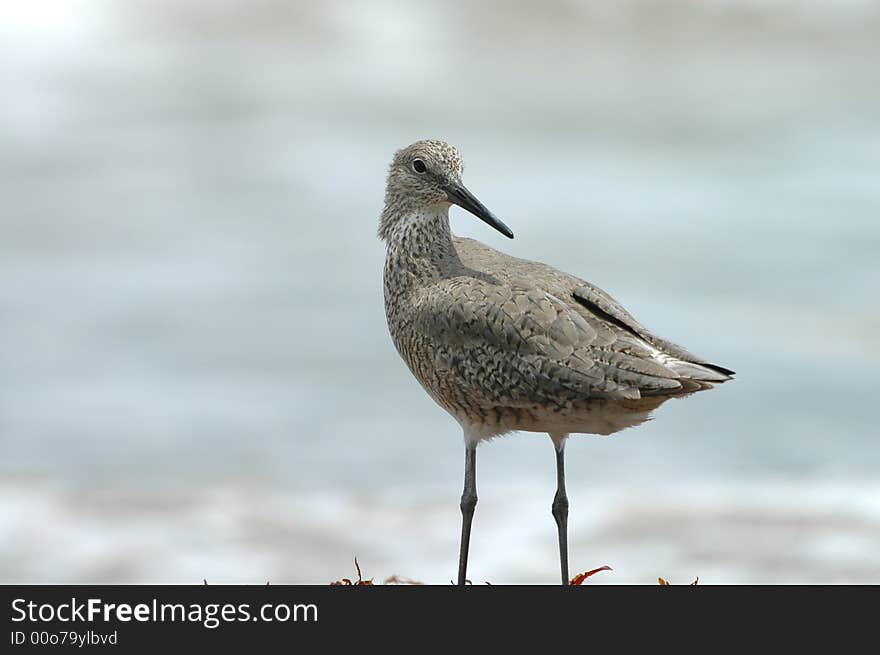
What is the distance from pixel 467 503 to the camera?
1255 centimetres

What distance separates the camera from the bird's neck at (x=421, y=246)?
12641mm

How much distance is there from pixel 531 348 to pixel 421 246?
5.64 feet

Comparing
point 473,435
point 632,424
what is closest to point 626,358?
point 632,424

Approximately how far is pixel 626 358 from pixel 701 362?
2.10ft

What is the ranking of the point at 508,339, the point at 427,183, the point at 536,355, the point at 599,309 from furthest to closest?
the point at 427,183 → the point at 599,309 → the point at 508,339 → the point at 536,355

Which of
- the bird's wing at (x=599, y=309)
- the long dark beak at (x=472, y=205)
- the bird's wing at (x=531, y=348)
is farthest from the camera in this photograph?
the long dark beak at (x=472, y=205)

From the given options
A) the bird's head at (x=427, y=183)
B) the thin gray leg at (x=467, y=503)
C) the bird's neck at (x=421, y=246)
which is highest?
the bird's head at (x=427, y=183)

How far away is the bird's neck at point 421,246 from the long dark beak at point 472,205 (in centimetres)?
30

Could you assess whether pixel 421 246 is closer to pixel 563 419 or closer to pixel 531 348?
pixel 531 348

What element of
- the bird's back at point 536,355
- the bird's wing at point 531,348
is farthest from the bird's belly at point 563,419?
the bird's wing at point 531,348

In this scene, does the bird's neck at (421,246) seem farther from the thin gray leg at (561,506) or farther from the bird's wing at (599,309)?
the thin gray leg at (561,506)

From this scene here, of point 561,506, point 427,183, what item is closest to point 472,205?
point 427,183

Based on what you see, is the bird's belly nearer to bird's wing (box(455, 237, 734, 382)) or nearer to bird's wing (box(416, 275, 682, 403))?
bird's wing (box(416, 275, 682, 403))

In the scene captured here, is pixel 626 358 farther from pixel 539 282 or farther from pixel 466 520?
pixel 466 520
